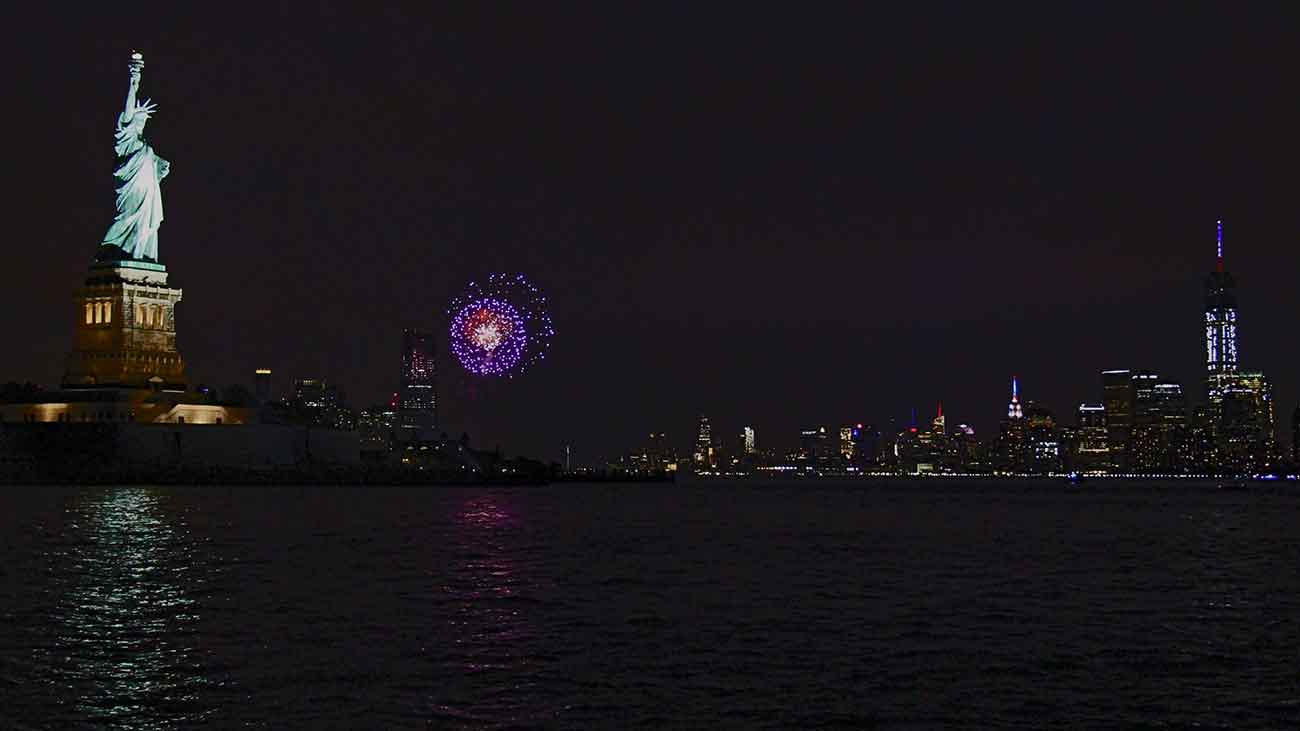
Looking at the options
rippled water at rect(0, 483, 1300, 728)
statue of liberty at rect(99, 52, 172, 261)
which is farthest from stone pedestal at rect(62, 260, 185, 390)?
rippled water at rect(0, 483, 1300, 728)

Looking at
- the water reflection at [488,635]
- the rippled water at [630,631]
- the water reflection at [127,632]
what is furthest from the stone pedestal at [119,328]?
the water reflection at [488,635]

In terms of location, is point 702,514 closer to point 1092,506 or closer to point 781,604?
point 1092,506

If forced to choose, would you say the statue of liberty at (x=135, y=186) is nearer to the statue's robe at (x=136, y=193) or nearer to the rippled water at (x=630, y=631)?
the statue's robe at (x=136, y=193)

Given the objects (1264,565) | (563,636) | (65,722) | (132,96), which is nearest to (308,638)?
(563,636)

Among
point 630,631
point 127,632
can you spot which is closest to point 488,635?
point 630,631

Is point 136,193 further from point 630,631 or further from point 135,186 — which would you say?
point 630,631

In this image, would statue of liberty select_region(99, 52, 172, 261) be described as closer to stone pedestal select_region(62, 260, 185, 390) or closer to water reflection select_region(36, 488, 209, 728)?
stone pedestal select_region(62, 260, 185, 390)
